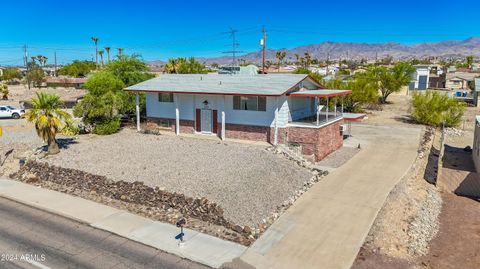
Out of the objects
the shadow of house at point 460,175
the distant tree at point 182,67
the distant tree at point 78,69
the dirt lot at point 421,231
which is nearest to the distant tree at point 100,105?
the dirt lot at point 421,231

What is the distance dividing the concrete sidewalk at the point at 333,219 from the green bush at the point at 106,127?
16.8 metres

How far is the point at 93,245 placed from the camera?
41.2ft

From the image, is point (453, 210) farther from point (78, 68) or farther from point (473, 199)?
point (78, 68)

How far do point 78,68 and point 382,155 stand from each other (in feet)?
326

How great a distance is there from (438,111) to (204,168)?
96.0 ft

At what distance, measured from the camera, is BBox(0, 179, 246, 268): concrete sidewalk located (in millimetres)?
12141

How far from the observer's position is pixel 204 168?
62.2 ft

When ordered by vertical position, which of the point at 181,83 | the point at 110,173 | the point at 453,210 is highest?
the point at 181,83

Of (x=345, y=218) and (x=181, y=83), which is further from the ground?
(x=181, y=83)

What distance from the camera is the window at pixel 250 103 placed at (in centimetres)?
2430

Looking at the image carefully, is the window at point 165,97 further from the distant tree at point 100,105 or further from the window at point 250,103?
the window at point 250,103

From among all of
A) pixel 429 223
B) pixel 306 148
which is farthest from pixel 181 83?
pixel 429 223

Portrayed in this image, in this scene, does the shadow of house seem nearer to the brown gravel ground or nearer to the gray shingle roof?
the brown gravel ground

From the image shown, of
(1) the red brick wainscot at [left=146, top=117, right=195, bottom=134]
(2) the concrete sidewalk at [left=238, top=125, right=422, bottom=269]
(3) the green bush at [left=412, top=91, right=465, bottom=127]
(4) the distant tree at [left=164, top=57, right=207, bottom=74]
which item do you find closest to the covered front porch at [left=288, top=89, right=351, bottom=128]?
(2) the concrete sidewalk at [left=238, top=125, right=422, bottom=269]
